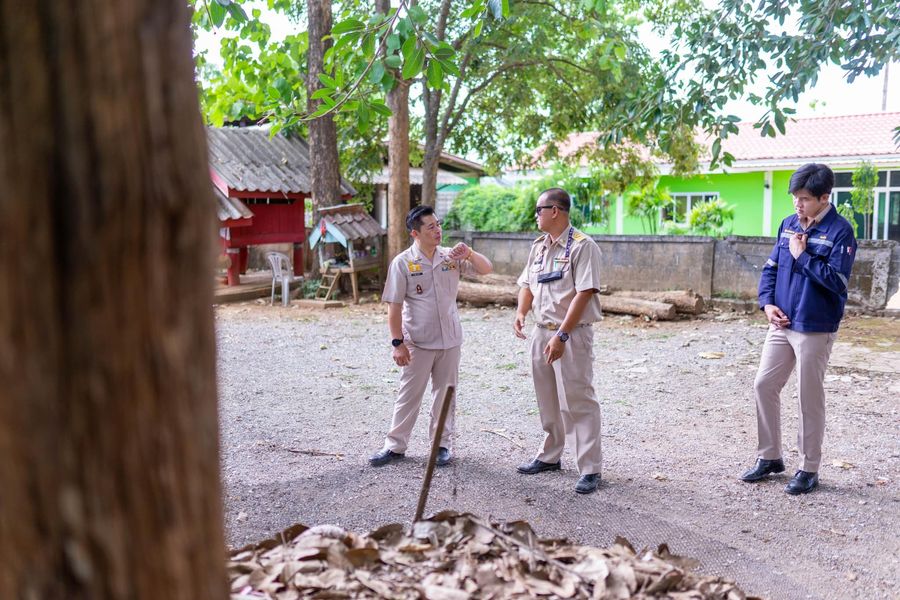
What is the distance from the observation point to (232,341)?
1090 cm

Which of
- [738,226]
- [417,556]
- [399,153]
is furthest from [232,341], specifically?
[738,226]

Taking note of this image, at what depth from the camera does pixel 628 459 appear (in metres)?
5.71

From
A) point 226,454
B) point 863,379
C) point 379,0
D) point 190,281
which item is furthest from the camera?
point 379,0

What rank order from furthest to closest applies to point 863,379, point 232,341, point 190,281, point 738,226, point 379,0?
point 738,226 < point 379,0 < point 232,341 < point 863,379 < point 190,281

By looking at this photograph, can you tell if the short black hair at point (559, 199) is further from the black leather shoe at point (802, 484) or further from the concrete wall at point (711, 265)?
the concrete wall at point (711, 265)

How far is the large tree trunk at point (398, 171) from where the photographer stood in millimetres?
13867

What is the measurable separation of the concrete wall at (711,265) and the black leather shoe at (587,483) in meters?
8.49

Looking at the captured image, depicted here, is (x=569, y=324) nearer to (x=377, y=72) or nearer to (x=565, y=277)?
(x=565, y=277)

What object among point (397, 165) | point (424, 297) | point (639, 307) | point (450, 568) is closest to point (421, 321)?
point (424, 297)

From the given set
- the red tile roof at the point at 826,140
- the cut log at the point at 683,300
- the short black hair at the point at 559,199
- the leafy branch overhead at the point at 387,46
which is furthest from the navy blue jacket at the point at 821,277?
the red tile roof at the point at 826,140

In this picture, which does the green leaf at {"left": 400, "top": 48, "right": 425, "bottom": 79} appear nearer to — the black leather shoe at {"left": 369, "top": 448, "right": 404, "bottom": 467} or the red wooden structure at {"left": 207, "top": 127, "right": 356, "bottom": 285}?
the black leather shoe at {"left": 369, "top": 448, "right": 404, "bottom": 467}

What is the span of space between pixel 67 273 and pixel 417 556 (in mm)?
1973

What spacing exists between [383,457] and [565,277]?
1786 mm

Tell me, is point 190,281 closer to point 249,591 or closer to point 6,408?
point 6,408
